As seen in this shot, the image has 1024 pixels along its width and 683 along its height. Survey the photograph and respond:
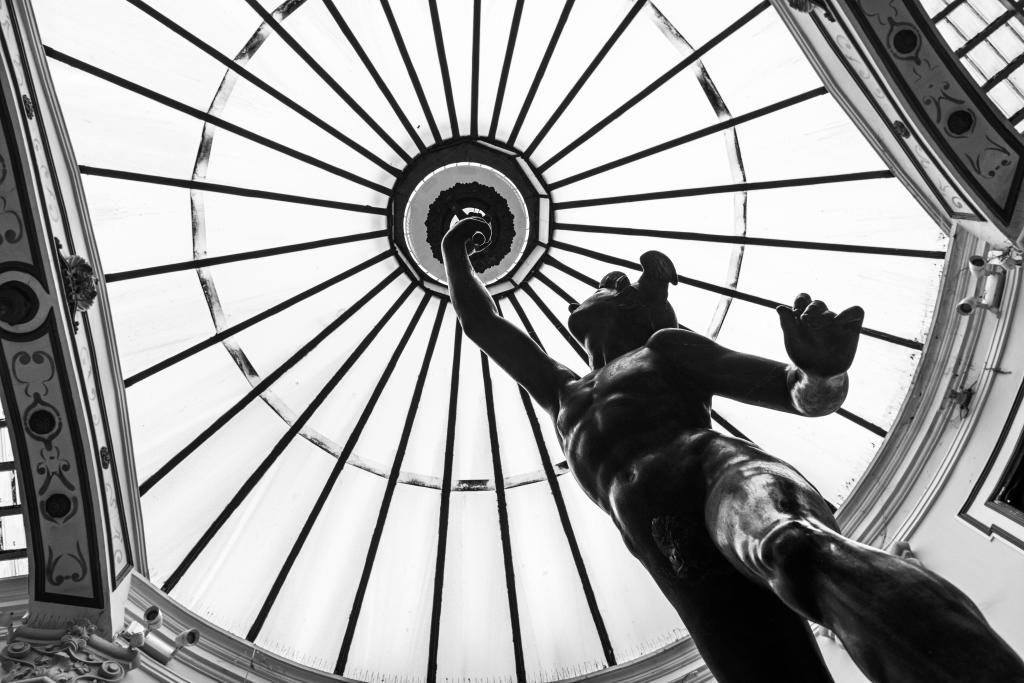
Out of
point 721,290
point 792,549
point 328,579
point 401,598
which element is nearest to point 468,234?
point 792,549

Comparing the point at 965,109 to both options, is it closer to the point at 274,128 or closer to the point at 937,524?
the point at 937,524

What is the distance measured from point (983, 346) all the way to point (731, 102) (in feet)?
12.0

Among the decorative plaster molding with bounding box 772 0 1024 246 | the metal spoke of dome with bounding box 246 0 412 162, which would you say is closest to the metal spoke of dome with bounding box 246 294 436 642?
the metal spoke of dome with bounding box 246 0 412 162

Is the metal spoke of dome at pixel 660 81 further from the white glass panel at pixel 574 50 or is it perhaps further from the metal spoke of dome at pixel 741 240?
the metal spoke of dome at pixel 741 240

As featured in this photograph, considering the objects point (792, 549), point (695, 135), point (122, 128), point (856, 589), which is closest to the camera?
point (856, 589)

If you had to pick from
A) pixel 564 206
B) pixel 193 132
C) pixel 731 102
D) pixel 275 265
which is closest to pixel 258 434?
pixel 275 265

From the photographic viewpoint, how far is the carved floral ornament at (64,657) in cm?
754

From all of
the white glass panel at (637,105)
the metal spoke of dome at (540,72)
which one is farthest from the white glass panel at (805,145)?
the metal spoke of dome at (540,72)

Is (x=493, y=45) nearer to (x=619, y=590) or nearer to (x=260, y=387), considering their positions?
(x=260, y=387)

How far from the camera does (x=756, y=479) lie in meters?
3.58

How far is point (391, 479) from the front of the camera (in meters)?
11.3

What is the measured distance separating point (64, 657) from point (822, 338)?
286 inches

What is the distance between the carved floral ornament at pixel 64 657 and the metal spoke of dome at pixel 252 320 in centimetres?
→ 289

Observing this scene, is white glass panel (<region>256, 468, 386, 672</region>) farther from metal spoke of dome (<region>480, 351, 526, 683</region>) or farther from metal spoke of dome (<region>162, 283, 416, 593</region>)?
metal spoke of dome (<region>480, 351, 526, 683</region>)
